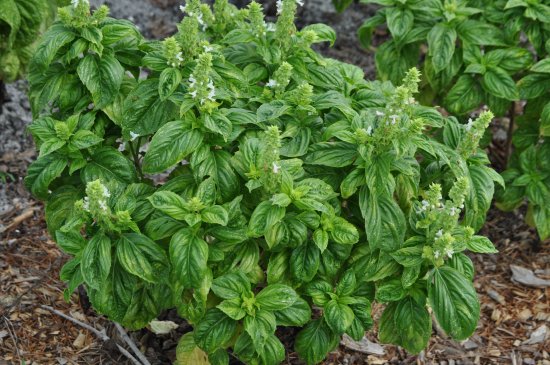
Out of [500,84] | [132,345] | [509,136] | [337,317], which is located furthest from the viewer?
[509,136]

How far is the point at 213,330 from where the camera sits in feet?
9.88

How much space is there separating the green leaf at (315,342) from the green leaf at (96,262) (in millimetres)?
922

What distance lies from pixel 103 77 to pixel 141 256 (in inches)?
32.9

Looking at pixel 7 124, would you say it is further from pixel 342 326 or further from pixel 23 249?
pixel 342 326

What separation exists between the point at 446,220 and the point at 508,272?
75.7 inches

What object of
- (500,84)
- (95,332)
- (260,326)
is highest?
(500,84)

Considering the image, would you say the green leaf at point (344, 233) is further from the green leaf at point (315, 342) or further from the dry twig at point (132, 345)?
the dry twig at point (132, 345)

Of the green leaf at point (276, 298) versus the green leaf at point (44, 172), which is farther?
→ the green leaf at point (44, 172)

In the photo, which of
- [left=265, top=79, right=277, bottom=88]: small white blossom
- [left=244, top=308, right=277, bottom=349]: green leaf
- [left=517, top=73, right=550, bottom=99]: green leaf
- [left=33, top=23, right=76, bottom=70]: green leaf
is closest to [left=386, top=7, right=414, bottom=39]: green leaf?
[left=517, top=73, right=550, bottom=99]: green leaf

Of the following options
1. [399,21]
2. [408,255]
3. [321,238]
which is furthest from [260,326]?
[399,21]

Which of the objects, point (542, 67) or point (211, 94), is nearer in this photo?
point (211, 94)

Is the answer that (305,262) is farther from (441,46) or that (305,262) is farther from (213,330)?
(441,46)

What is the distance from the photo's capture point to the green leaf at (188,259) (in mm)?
2775

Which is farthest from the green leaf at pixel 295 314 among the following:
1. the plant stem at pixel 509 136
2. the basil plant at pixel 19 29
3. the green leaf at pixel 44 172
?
the basil plant at pixel 19 29
